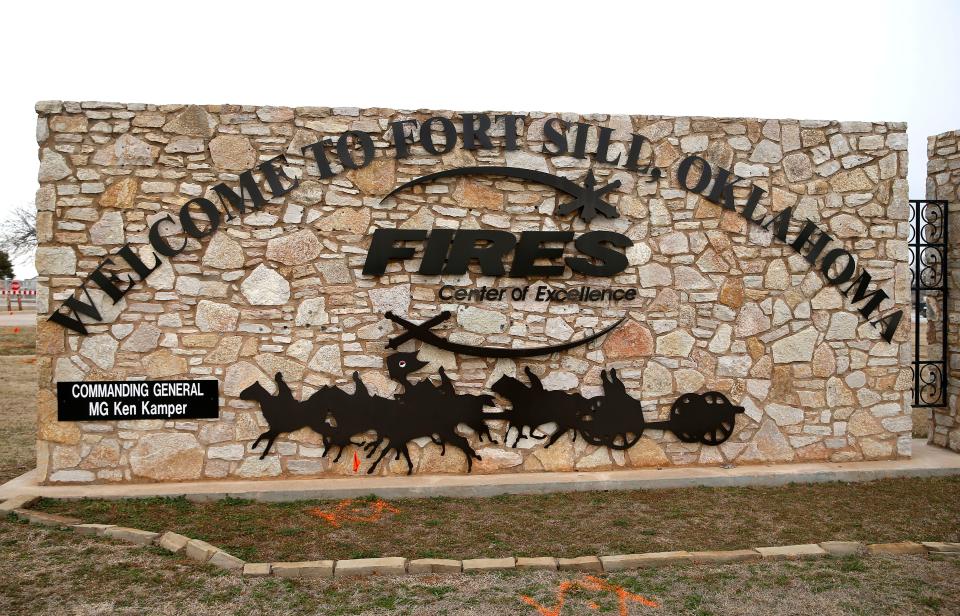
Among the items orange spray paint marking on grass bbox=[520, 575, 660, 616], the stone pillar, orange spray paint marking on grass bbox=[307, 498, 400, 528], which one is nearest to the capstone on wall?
orange spray paint marking on grass bbox=[307, 498, 400, 528]

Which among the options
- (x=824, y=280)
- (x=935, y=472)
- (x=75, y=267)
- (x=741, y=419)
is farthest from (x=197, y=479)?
(x=935, y=472)

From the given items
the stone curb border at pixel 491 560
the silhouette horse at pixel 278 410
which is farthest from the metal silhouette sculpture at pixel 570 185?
the stone curb border at pixel 491 560

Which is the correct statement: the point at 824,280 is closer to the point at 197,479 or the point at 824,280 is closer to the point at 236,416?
the point at 236,416

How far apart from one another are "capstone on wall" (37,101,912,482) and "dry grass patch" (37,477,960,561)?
63 cm

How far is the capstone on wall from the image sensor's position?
20.7ft

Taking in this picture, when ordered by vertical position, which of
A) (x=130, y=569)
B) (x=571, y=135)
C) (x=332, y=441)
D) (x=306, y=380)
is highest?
(x=571, y=135)

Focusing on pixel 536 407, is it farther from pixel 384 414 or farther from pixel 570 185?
pixel 570 185

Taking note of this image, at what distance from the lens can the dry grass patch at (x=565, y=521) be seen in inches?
198

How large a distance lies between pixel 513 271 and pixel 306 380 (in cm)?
229

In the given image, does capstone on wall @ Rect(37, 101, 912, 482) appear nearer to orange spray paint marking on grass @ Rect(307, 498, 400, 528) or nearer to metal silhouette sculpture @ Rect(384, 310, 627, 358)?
metal silhouette sculpture @ Rect(384, 310, 627, 358)

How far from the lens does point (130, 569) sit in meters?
4.62

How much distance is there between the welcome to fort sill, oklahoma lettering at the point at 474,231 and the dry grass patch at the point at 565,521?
1961mm

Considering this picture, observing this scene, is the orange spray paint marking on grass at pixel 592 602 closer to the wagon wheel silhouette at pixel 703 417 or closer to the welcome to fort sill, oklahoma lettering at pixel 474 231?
the wagon wheel silhouette at pixel 703 417

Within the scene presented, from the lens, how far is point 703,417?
6.89 m
